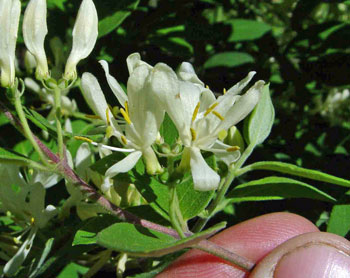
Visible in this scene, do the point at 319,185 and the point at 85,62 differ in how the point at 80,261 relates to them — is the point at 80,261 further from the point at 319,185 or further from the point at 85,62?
the point at 319,185

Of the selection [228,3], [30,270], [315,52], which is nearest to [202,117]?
[30,270]

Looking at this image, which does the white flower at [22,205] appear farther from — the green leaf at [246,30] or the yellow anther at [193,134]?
the green leaf at [246,30]

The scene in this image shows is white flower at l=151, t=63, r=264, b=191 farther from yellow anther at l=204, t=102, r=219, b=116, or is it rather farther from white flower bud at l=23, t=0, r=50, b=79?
white flower bud at l=23, t=0, r=50, b=79

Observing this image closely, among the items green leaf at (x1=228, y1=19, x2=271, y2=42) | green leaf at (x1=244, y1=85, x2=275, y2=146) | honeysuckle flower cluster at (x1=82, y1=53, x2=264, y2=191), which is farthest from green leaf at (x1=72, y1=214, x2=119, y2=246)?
green leaf at (x1=228, y1=19, x2=271, y2=42)

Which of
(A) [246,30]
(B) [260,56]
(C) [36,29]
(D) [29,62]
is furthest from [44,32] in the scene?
(B) [260,56]

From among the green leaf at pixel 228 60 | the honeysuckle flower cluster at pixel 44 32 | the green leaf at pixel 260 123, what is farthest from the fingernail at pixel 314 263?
the green leaf at pixel 228 60

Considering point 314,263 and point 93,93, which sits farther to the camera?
point 314,263

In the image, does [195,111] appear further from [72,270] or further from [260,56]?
[260,56]
